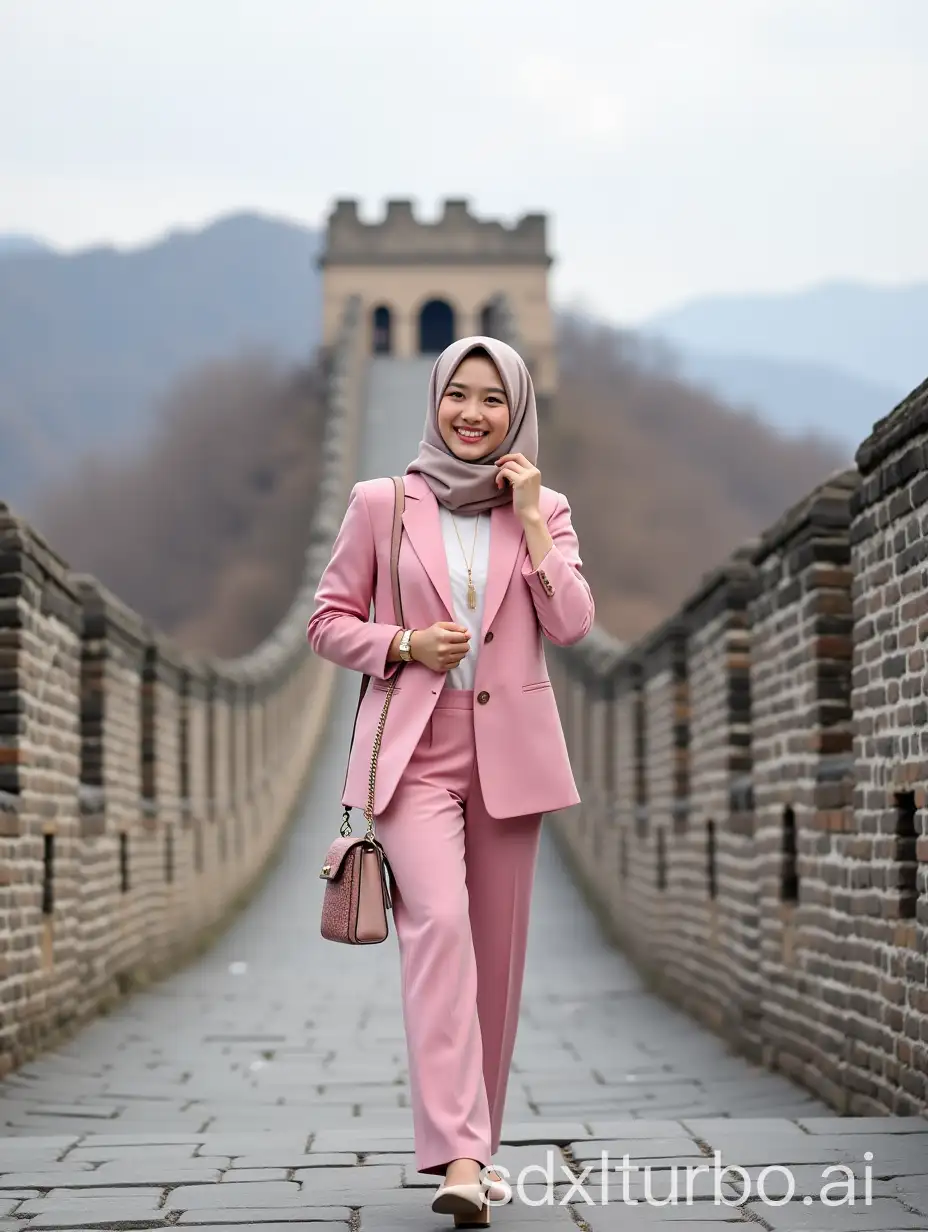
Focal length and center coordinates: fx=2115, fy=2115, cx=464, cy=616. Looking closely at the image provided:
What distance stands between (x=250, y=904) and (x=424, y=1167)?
531 inches

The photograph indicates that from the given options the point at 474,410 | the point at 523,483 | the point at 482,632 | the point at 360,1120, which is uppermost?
the point at 474,410

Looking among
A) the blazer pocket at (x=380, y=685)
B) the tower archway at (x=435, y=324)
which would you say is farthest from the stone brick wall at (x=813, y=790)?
the tower archway at (x=435, y=324)

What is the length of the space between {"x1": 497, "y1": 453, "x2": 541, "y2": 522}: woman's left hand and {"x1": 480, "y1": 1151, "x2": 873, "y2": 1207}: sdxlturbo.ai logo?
1505 mm

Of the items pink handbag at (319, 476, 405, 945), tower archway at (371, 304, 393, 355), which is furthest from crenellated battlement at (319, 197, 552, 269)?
pink handbag at (319, 476, 405, 945)

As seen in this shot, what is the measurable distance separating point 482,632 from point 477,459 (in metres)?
0.41

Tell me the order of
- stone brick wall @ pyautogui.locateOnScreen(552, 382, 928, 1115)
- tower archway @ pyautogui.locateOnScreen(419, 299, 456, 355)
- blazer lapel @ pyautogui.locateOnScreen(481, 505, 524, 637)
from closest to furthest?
blazer lapel @ pyautogui.locateOnScreen(481, 505, 524, 637), stone brick wall @ pyautogui.locateOnScreen(552, 382, 928, 1115), tower archway @ pyautogui.locateOnScreen(419, 299, 456, 355)

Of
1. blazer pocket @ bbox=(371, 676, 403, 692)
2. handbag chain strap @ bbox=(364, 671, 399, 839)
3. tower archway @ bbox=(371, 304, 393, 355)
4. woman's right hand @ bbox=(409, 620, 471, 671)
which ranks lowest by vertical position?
handbag chain strap @ bbox=(364, 671, 399, 839)

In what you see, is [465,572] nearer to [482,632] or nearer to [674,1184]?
[482,632]

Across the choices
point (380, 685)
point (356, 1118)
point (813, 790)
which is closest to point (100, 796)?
point (356, 1118)

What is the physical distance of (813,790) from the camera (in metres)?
7.55

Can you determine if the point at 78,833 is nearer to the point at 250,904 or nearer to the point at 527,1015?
the point at 527,1015

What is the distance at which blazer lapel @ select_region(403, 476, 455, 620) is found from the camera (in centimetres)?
480

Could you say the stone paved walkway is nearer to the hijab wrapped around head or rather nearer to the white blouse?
the white blouse

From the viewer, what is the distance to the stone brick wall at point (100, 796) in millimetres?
7996
